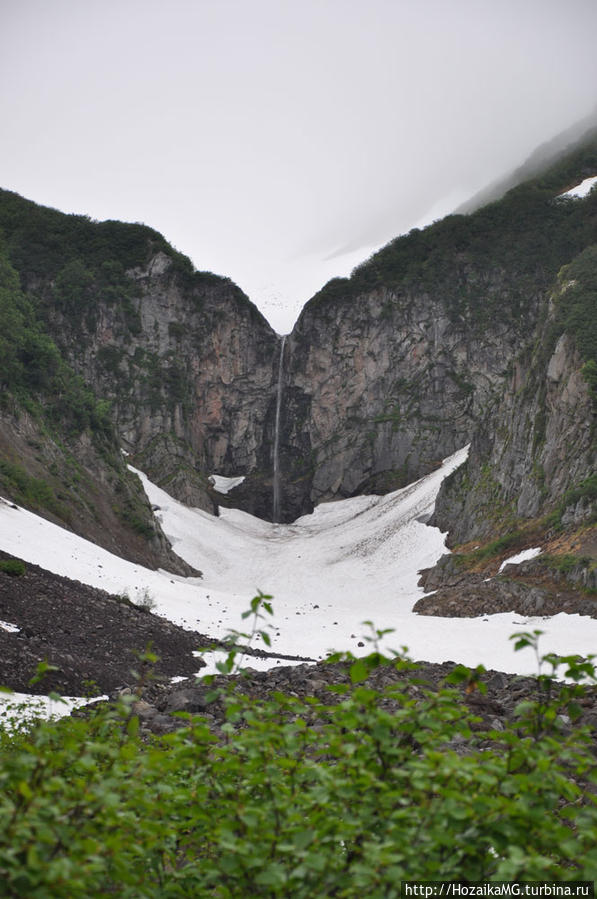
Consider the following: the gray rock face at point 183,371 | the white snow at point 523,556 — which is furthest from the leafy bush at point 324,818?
the gray rock face at point 183,371

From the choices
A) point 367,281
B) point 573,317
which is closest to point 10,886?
point 573,317

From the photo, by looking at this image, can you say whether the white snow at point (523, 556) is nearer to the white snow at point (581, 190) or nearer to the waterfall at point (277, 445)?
the waterfall at point (277, 445)

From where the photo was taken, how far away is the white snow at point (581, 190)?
6744 cm

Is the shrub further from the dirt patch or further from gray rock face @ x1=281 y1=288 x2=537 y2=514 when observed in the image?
gray rock face @ x1=281 y1=288 x2=537 y2=514

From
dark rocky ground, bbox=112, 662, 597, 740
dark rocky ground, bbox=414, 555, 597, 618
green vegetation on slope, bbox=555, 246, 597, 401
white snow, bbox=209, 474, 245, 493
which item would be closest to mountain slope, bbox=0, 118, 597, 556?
white snow, bbox=209, 474, 245, 493

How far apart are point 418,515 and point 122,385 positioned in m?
34.4

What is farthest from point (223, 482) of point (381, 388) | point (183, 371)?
point (381, 388)

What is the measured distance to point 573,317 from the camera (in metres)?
36.4

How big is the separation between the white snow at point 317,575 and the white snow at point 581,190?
1132 inches

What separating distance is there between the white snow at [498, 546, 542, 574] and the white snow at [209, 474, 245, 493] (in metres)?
45.2

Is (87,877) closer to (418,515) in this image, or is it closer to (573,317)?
(573,317)

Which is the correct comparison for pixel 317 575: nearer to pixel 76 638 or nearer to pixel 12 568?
pixel 12 568

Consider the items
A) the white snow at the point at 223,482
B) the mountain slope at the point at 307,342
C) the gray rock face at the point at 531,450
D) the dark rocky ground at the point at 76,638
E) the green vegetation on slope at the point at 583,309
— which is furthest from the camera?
the white snow at the point at 223,482

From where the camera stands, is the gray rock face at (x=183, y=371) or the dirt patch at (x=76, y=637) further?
the gray rock face at (x=183, y=371)
